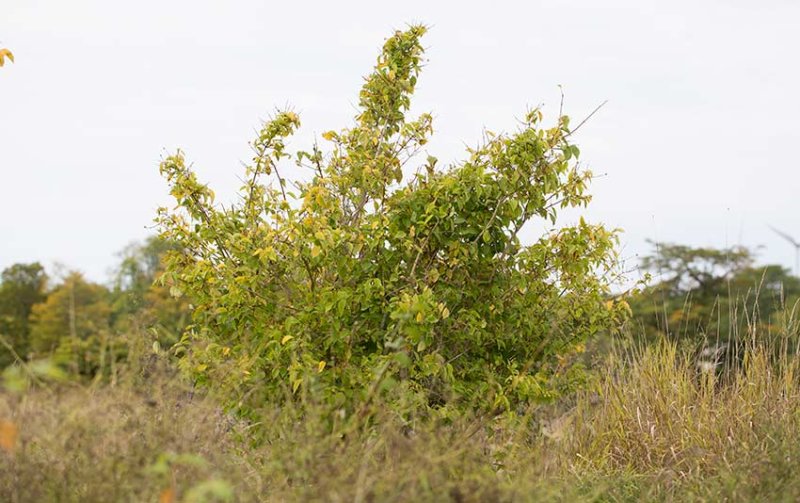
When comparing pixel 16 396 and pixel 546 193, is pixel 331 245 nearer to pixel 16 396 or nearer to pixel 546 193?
pixel 546 193

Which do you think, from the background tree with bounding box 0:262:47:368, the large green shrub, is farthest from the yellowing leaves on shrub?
the background tree with bounding box 0:262:47:368

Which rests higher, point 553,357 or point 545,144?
point 545,144

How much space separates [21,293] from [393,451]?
1487 inches

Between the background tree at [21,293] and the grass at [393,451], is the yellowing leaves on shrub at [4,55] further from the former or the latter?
the background tree at [21,293]

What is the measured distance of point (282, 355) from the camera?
5766mm

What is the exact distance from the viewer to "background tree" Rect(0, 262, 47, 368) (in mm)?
36656

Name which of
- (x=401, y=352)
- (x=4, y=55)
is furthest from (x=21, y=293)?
(x=401, y=352)

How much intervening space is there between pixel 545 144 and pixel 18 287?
120 feet

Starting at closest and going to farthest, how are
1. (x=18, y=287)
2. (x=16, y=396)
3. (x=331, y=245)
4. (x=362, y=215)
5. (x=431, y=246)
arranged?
(x=16, y=396) < (x=331, y=245) < (x=431, y=246) < (x=362, y=215) < (x=18, y=287)

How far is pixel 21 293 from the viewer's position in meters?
38.3

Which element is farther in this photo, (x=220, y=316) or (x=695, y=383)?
(x=695, y=383)

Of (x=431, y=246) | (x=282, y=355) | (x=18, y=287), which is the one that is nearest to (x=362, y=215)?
(x=431, y=246)

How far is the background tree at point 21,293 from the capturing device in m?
36.7

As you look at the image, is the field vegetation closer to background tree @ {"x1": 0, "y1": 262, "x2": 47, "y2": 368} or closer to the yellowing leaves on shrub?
the yellowing leaves on shrub
